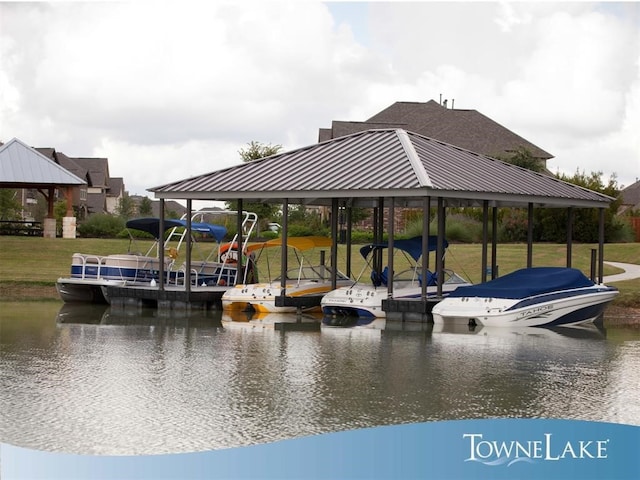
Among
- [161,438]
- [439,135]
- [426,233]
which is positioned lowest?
[161,438]

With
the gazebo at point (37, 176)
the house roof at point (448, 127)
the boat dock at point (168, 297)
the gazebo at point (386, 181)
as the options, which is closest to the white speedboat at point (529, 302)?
the gazebo at point (386, 181)

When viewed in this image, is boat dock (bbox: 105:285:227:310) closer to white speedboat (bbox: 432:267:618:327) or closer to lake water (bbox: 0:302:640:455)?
lake water (bbox: 0:302:640:455)

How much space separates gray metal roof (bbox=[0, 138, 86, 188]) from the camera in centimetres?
4759

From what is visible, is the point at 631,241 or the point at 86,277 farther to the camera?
the point at 631,241

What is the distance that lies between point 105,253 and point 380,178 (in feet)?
65.4

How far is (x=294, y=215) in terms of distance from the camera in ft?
195

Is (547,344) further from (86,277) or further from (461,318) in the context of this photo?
(86,277)

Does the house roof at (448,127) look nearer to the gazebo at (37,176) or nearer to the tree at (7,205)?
the tree at (7,205)

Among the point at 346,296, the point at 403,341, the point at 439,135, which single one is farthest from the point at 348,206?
the point at 439,135

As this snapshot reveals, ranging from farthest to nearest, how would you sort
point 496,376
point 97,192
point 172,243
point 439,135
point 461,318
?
1. point 97,192
2. point 439,135
3. point 172,243
4. point 461,318
5. point 496,376

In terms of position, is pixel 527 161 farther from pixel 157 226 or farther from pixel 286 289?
pixel 286 289

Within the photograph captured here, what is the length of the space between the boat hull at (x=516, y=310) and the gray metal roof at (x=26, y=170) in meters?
26.8

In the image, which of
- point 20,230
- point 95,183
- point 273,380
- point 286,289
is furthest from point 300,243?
point 95,183

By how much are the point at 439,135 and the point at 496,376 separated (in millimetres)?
52475
